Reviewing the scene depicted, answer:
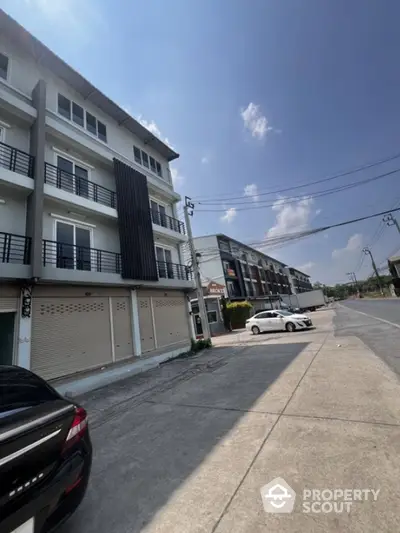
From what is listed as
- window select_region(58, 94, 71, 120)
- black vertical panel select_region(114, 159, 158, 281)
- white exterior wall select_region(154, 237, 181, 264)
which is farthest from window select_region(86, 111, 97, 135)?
white exterior wall select_region(154, 237, 181, 264)

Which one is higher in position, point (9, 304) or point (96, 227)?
point (96, 227)

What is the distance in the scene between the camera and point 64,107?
436 inches

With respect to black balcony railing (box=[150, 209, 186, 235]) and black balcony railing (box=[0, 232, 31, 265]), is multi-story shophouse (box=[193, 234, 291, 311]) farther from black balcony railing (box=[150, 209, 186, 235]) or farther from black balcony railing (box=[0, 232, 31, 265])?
black balcony railing (box=[0, 232, 31, 265])

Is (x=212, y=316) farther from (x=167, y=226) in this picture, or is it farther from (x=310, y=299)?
(x=310, y=299)

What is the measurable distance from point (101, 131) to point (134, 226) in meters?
5.51

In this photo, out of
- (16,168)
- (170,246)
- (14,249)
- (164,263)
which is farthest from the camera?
(170,246)

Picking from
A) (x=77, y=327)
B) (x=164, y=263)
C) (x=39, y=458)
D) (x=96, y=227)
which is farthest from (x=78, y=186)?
(x=39, y=458)

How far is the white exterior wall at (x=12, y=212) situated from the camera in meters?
7.95

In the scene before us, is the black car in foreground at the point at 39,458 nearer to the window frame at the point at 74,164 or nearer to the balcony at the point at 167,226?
the window frame at the point at 74,164

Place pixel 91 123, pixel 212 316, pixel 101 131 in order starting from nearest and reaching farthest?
pixel 91 123
pixel 101 131
pixel 212 316

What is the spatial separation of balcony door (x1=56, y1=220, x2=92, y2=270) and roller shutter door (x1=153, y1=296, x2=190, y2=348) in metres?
4.28

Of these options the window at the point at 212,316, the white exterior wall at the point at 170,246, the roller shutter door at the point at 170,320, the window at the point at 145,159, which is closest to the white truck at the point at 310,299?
the window at the point at 212,316

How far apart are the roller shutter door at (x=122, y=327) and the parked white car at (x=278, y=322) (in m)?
10.4

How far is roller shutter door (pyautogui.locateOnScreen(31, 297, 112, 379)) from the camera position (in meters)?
7.70
